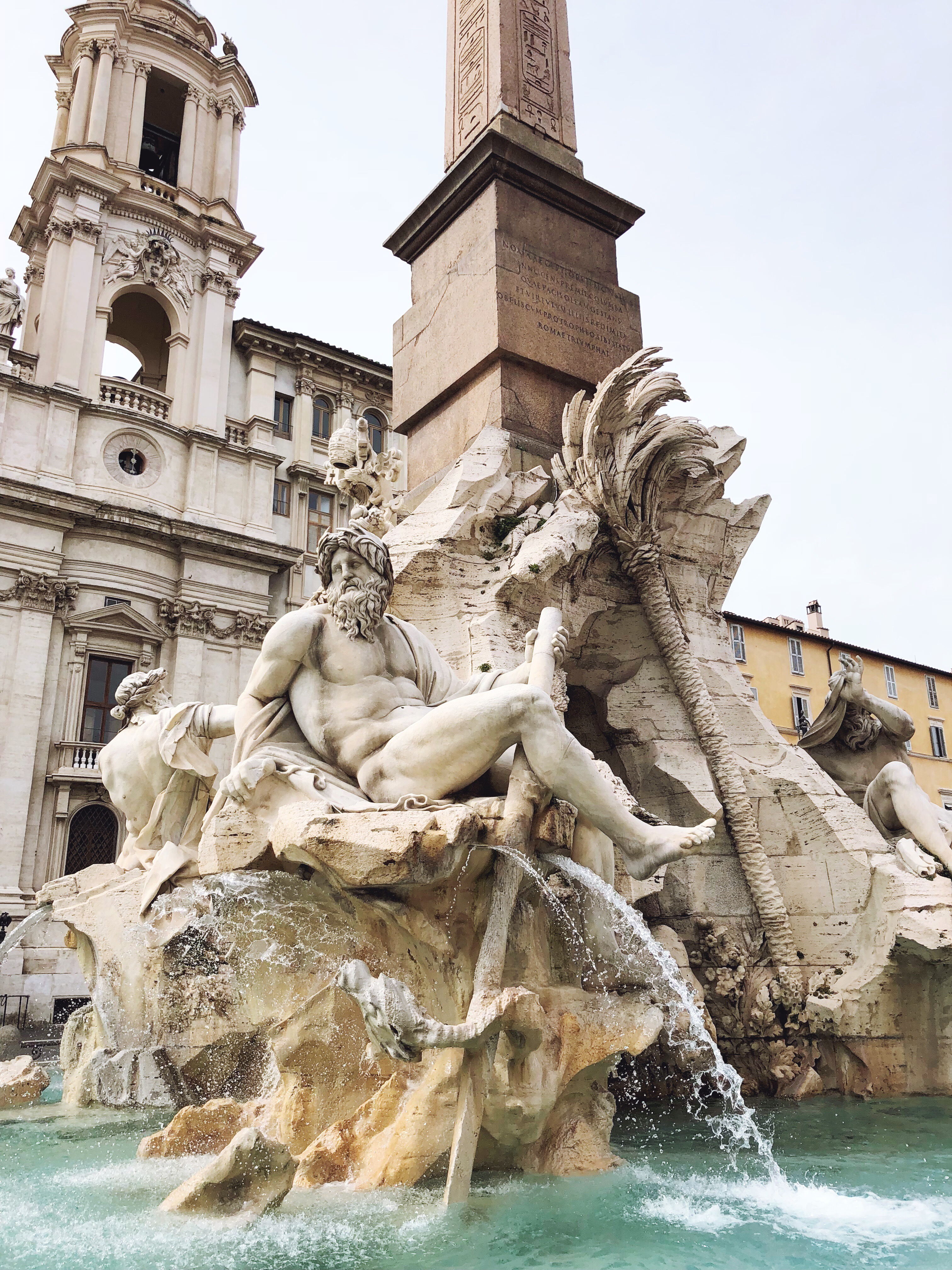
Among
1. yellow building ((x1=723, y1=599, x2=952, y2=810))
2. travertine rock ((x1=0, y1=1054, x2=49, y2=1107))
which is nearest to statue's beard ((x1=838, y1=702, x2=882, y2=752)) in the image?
travertine rock ((x1=0, y1=1054, x2=49, y2=1107))

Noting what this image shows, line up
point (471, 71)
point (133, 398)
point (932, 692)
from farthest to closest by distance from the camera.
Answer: point (932, 692) → point (133, 398) → point (471, 71)

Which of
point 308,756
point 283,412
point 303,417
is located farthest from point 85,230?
point 308,756

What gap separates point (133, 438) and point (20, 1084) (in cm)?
1981

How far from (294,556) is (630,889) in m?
21.1

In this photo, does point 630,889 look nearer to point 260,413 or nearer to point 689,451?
point 689,451

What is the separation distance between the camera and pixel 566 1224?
326cm

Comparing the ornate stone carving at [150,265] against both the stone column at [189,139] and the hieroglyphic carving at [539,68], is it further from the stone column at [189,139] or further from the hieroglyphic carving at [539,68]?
the hieroglyphic carving at [539,68]

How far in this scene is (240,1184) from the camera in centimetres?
331

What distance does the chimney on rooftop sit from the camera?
30.6m

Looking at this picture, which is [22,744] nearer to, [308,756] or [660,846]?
[308,756]

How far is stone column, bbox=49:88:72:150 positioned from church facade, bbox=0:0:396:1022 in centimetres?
8

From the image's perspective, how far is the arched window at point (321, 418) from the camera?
27922mm

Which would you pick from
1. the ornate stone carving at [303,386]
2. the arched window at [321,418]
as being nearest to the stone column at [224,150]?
the ornate stone carving at [303,386]

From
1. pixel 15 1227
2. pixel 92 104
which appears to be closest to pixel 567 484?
pixel 15 1227
